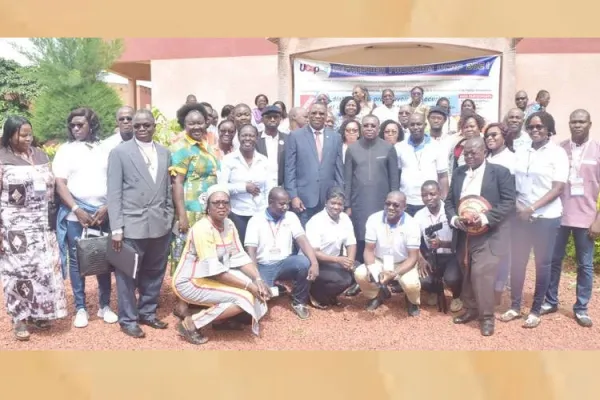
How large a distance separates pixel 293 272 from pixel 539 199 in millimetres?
2207

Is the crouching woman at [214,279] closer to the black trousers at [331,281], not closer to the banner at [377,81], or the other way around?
the black trousers at [331,281]

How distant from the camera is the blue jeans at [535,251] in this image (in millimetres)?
4766

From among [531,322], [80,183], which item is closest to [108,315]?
[80,183]

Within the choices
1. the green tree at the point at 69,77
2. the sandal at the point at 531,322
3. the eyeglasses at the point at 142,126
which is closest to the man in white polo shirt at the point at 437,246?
the sandal at the point at 531,322

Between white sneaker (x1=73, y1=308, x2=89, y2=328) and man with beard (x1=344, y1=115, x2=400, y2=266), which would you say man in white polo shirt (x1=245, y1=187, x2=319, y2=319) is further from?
white sneaker (x1=73, y1=308, x2=89, y2=328)

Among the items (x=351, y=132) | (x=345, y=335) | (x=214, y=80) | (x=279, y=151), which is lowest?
(x=345, y=335)

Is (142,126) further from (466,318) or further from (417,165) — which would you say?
(466,318)

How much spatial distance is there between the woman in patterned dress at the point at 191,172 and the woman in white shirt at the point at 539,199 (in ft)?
8.76

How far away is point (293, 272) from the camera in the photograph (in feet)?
17.0

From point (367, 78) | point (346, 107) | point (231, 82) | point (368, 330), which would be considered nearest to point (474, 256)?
point (368, 330)

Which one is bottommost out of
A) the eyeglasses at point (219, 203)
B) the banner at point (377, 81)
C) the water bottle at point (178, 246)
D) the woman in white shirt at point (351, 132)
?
the water bottle at point (178, 246)

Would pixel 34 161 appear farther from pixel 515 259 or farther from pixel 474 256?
pixel 515 259

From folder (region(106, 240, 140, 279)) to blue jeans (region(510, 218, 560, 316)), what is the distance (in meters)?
3.19

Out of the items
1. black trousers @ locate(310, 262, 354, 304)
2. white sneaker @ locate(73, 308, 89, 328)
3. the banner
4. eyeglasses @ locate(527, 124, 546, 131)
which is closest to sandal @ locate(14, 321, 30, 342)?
white sneaker @ locate(73, 308, 89, 328)
